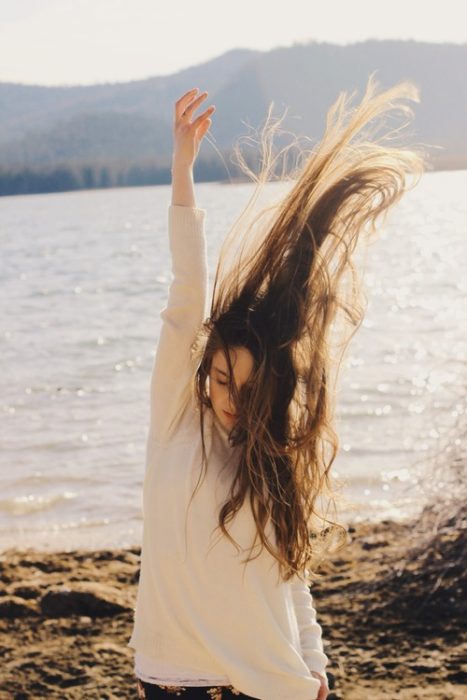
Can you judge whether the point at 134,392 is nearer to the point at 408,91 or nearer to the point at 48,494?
the point at 48,494

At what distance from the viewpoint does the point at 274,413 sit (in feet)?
6.49

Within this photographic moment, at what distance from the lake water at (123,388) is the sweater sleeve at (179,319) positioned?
33 centimetres

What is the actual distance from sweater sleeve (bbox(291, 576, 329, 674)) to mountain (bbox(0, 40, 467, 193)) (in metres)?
78.2

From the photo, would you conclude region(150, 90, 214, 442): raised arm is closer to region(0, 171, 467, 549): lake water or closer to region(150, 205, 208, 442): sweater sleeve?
region(150, 205, 208, 442): sweater sleeve

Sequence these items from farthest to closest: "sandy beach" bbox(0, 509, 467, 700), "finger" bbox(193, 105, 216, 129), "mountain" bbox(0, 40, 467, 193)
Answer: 1. "mountain" bbox(0, 40, 467, 193)
2. "sandy beach" bbox(0, 509, 467, 700)
3. "finger" bbox(193, 105, 216, 129)

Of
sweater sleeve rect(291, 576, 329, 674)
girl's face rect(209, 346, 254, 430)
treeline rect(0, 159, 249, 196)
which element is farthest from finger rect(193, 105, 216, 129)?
treeline rect(0, 159, 249, 196)

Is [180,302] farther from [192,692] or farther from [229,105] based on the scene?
[229,105]

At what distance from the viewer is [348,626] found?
13.6 feet

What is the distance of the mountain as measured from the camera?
9544 cm

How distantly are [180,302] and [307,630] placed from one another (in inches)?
27.4

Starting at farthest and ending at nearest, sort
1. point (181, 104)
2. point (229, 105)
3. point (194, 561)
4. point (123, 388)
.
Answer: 1. point (229, 105)
2. point (123, 388)
3. point (181, 104)
4. point (194, 561)

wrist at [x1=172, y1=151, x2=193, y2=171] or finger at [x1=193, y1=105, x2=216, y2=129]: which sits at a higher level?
finger at [x1=193, y1=105, x2=216, y2=129]

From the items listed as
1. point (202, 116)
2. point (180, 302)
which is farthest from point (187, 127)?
point (180, 302)

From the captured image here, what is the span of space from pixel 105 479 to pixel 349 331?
18.0ft
